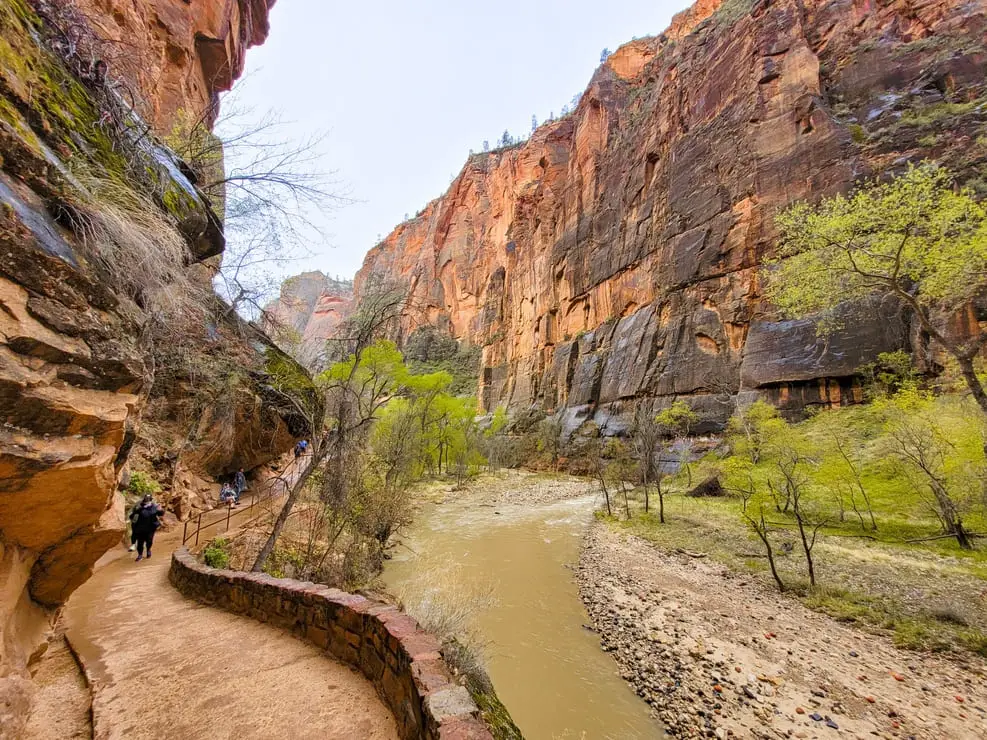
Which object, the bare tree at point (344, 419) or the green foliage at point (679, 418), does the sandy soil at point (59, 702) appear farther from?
the green foliage at point (679, 418)

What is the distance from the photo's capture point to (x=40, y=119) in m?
3.16

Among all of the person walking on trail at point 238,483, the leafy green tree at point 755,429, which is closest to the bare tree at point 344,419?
the person walking on trail at point 238,483

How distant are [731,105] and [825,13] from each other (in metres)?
7.64

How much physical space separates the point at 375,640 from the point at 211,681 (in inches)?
58.1

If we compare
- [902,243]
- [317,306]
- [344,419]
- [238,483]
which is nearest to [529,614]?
[344,419]

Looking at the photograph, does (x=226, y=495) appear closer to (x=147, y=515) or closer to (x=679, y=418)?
(x=147, y=515)

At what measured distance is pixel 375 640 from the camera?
140 inches

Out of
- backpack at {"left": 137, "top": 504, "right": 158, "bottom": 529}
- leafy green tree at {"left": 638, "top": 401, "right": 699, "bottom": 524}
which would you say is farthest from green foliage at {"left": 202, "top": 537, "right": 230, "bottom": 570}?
leafy green tree at {"left": 638, "top": 401, "right": 699, "bottom": 524}

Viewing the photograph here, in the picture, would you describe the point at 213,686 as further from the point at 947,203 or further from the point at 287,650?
the point at 947,203

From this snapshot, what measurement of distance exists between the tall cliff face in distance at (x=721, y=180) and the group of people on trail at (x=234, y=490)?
30.6ft

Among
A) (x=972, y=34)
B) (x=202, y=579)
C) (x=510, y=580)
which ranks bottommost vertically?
(x=510, y=580)

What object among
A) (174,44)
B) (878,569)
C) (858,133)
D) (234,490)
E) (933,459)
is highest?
(858,133)

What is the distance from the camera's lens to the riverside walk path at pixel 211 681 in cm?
297

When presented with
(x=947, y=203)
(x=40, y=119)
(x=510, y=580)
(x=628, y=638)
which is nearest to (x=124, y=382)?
(x=40, y=119)
